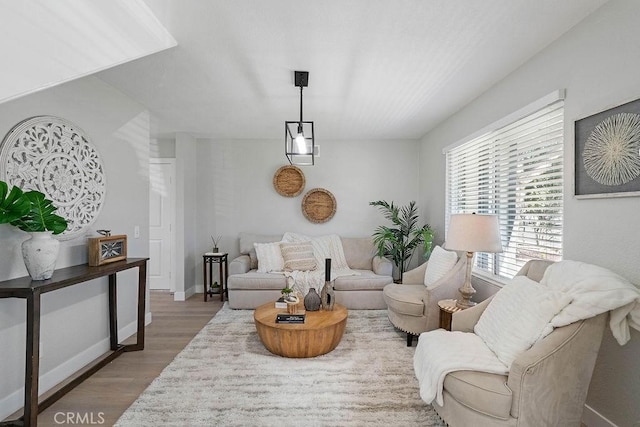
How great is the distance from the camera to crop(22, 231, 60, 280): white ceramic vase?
191cm

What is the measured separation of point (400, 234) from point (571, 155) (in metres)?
2.60

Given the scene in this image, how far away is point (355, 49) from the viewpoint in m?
2.23

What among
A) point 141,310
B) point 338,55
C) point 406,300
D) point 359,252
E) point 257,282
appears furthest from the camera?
point 359,252

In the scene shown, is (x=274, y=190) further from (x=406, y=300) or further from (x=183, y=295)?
(x=406, y=300)

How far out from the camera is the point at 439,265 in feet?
10.7

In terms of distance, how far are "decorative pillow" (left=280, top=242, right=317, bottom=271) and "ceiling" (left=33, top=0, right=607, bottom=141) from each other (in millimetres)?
1800

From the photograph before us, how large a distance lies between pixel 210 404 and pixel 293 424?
61 centimetres

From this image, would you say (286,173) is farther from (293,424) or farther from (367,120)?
(293,424)

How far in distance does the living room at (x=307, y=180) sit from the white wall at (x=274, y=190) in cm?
2

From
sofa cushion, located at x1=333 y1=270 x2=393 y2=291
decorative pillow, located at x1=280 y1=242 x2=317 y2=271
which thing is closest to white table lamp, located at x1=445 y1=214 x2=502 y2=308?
sofa cushion, located at x1=333 y1=270 x2=393 y2=291

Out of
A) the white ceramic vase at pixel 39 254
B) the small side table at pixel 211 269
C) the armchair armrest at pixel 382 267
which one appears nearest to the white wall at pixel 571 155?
the armchair armrest at pixel 382 267

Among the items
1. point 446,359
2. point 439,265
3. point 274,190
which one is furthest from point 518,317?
point 274,190

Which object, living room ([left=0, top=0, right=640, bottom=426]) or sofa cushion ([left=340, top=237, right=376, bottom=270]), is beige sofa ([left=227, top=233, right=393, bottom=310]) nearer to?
sofa cushion ([left=340, top=237, right=376, bottom=270])

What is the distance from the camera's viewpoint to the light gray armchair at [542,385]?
1.42 meters
